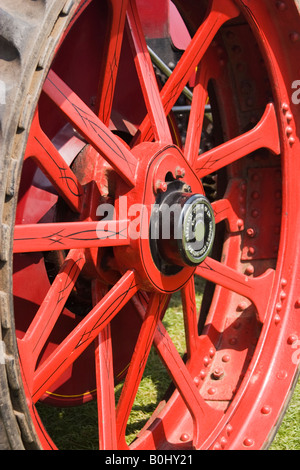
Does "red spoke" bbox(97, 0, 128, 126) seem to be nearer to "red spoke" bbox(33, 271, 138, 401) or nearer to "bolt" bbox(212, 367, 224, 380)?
"red spoke" bbox(33, 271, 138, 401)

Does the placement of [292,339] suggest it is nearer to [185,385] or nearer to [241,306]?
[241,306]

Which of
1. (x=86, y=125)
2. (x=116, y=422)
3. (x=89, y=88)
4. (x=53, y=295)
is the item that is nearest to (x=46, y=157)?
(x=86, y=125)

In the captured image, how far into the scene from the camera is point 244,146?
1891 mm

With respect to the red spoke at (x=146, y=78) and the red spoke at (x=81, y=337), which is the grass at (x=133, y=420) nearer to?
the red spoke at (x=81, y=337)

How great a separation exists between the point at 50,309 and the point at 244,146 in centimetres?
78

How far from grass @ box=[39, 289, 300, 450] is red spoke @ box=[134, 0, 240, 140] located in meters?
1.04

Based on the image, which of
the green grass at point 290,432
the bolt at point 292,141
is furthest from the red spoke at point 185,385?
the bolt at point 292,141

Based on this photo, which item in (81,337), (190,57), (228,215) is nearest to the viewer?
(81,337)

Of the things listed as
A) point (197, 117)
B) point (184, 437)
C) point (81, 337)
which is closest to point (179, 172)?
point (197, 117)

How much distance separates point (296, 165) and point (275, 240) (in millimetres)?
255

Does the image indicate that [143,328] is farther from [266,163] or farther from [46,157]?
[266,163]

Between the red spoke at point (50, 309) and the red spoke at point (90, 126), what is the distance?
0.24m

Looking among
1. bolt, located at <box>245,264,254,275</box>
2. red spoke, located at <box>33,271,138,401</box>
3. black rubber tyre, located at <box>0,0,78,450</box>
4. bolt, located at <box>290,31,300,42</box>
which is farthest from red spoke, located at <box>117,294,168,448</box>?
bolt, located at <box>290,31,300,42</box>

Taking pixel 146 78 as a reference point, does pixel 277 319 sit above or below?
below
